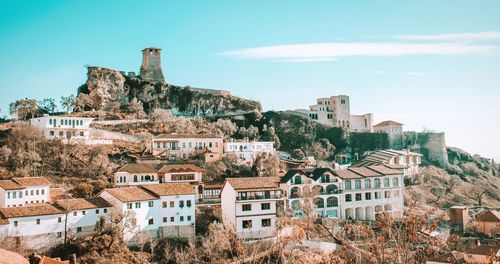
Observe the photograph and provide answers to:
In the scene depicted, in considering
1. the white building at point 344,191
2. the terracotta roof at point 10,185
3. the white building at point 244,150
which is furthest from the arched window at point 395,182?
the terracotta roof at point 10,185

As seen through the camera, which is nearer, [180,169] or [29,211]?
[29,211]

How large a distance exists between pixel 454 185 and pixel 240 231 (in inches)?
1783

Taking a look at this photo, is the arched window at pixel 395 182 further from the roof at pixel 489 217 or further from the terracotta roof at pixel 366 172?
the roof at pixel 489 217

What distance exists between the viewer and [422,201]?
60.0 meters

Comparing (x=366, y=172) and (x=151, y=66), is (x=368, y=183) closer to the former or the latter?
(x=366, y=172)

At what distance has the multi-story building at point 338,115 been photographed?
8675cm

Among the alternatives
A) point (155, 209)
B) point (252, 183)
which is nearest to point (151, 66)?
point (252, 183)

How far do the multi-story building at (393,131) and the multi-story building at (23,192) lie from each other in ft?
204

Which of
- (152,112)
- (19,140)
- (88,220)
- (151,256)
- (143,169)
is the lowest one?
(151,256)

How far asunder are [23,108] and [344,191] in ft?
159

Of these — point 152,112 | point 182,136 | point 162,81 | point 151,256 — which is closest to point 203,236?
point 151,256

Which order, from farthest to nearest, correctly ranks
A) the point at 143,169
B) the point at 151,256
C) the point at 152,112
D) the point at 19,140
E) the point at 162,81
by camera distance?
the point at 162,81
the point at 152,112
the point at 19,140
the point at 143,169
the point at 151,256

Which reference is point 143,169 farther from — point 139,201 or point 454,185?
point 454,185

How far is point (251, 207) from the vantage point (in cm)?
4075
